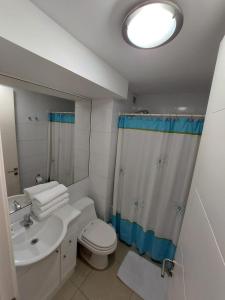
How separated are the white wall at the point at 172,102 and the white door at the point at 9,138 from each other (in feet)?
6.05

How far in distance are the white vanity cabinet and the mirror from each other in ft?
2.16

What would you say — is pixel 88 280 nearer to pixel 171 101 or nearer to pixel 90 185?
pixel 90 185

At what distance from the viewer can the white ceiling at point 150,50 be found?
0.67 meters

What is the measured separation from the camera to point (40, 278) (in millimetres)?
1199

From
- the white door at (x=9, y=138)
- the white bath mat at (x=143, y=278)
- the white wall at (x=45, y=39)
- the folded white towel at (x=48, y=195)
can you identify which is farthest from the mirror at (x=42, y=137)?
the white bath mat at (x=143, y=278)

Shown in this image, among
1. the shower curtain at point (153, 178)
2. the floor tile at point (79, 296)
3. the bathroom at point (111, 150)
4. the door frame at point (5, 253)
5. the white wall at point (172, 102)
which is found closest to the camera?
the door frame at point (5, 253)

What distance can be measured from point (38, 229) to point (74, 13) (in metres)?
1.71

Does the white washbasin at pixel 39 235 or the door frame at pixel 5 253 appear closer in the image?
the door frame at pixel 5 253

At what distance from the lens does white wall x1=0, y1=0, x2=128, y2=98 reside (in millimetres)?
601

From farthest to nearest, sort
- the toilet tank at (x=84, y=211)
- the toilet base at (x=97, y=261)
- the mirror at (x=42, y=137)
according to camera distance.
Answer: the toilet tank at (x=84, y=211)
the toilet base at (x=97, y=261)
the mirror at (x=42, y=137)

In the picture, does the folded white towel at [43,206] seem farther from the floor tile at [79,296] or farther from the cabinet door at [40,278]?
the floor tile at [79,296]

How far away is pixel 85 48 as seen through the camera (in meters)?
1.00

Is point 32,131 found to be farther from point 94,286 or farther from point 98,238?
point 94,286

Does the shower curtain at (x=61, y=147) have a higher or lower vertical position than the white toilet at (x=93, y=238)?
higher
